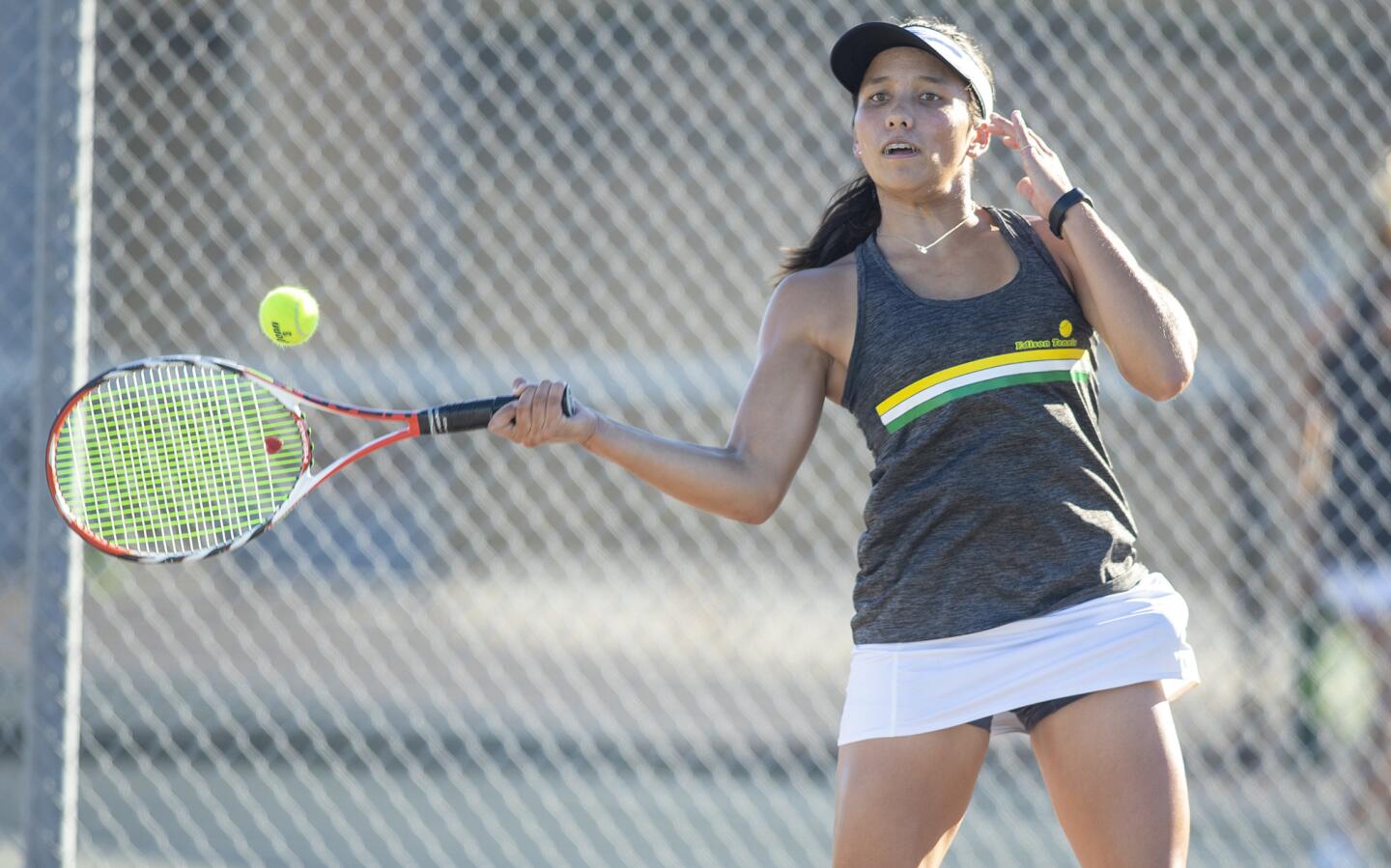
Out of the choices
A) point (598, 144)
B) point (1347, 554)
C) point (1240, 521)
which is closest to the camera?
point (1347, 554)

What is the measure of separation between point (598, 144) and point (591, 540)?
1758 millimetres

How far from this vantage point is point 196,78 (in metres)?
6.23

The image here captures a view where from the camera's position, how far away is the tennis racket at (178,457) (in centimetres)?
251

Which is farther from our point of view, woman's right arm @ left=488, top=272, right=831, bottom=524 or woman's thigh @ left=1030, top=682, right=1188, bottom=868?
woman's right arm @ left=488, top=272, right=831, bottom=524

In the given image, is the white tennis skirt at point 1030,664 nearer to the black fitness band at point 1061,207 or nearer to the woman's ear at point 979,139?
the black fitness band at point 1061,207

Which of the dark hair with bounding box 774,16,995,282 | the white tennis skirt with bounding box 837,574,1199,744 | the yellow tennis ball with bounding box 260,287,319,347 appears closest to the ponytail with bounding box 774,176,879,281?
the dark hair with bounding box 774,16,995,282

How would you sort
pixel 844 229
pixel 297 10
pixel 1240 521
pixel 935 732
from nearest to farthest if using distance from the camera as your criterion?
pixel 935 732, pixel 844 229, pixel 1240 521, pixel 297 10

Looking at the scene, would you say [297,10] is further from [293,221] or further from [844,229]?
[844,229]

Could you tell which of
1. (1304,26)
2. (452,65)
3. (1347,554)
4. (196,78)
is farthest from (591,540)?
(1304,26)

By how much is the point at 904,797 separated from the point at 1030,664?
0.88ft

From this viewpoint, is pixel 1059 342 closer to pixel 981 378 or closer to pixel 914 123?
pixel 981 378

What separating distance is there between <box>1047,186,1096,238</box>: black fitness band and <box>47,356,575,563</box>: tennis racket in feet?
3.65

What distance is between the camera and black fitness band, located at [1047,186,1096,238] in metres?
2.22

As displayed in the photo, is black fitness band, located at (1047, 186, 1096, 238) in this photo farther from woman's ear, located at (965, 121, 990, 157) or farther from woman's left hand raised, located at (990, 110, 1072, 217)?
woman's ear, located at (965, 121, 990, 157)
